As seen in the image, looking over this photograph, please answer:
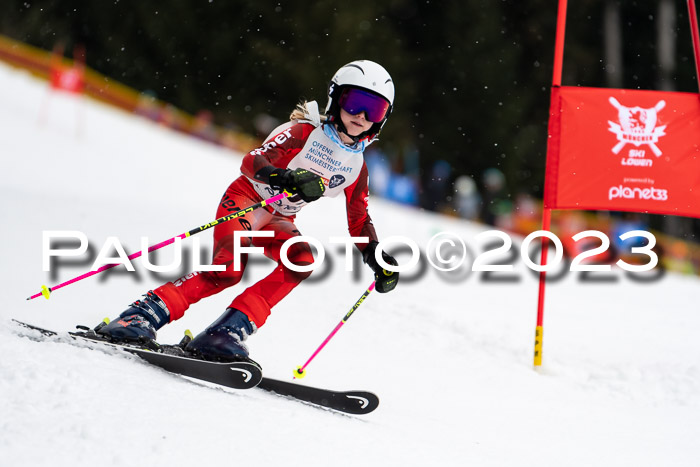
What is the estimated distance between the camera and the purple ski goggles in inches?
157

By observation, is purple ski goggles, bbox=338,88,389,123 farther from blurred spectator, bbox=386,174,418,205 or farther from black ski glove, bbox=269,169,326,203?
blurred spectator, bbox=386,174,418,205

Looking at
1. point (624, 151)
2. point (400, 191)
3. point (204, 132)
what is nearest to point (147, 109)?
point (204, 132)

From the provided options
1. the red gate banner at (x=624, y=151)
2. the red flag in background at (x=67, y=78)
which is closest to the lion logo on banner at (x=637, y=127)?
the red gate banner at (x=624, y=151)

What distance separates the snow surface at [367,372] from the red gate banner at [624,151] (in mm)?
1235

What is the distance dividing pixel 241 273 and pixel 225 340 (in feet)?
1.41

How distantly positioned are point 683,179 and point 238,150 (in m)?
16.4

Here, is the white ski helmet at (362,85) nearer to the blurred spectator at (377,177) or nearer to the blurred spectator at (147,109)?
the blurred spectator at (377,177)

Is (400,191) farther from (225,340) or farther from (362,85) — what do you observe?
(225,340)

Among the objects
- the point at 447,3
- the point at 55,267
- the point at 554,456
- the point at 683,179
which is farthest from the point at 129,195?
the point at 447,3

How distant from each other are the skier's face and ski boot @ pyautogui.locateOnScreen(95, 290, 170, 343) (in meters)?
1.28

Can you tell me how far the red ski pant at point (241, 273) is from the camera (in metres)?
4.05

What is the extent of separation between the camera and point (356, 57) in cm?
2673

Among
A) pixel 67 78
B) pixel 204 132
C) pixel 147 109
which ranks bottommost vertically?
pixel 204 132

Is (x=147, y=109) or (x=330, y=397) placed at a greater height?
(x=147, y=109)
